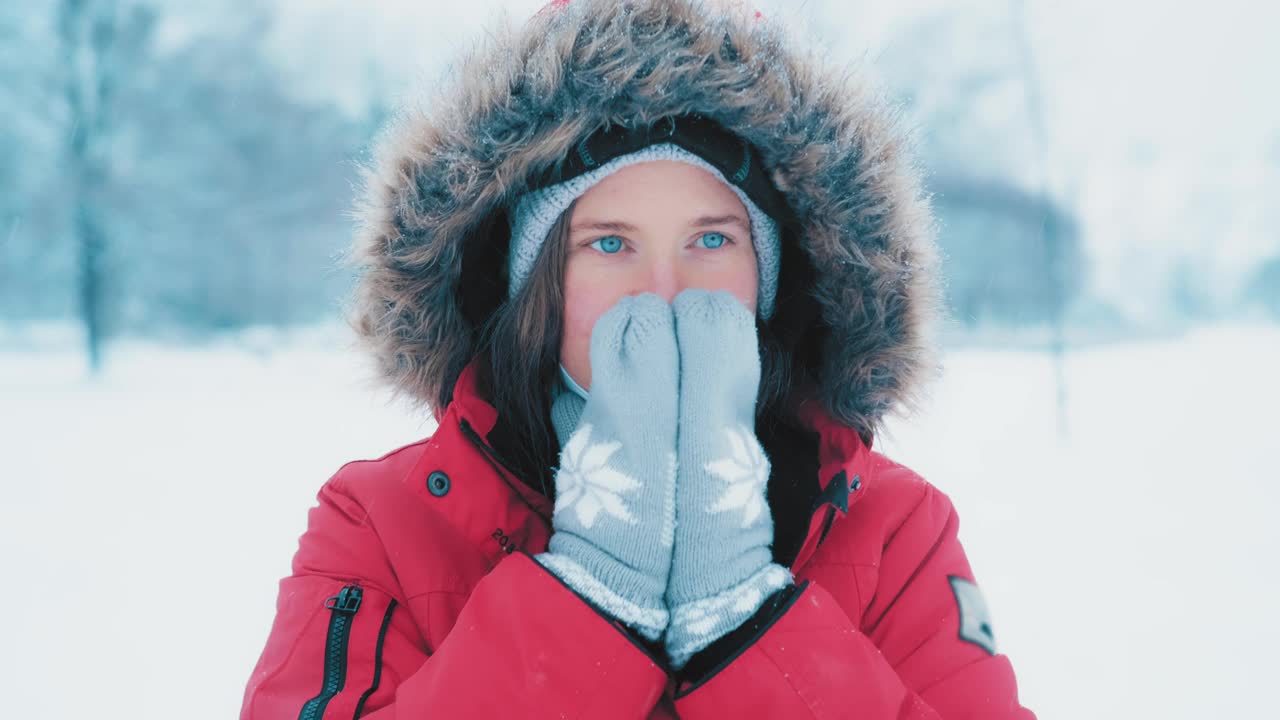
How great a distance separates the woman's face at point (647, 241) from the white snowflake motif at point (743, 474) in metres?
0.25

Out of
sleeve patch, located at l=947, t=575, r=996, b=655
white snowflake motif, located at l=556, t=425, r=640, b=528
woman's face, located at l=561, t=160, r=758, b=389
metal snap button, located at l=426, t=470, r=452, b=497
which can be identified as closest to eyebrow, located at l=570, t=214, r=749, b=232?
woman's face, located at l=561, t=160, r=758, b=389

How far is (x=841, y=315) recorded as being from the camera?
1.31m

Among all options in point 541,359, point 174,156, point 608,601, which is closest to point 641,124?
point 541,359

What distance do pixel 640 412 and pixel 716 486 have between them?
5.9 inches

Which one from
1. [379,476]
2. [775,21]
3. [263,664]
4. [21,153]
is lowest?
[263,664]

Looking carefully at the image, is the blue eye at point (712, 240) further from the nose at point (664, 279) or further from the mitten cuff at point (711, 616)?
the mitten cuff at point (711, 616)

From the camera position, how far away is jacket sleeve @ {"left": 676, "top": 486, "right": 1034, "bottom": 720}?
34.4 inches

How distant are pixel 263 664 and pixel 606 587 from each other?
49 cm

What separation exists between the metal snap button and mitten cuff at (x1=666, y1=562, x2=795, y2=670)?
38cm

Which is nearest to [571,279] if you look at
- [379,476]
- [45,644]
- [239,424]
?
[379,476]

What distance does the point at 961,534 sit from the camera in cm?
342

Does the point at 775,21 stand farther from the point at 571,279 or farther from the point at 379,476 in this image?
the point at 379,476

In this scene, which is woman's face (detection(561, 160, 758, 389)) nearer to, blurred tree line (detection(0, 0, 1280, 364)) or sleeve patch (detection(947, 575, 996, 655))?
sleeve patch (detection(947, 575, 996, 655))

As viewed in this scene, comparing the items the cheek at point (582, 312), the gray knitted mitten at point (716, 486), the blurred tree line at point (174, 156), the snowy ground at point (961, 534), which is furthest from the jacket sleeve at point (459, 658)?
the blurred tree line at point (174, 156)
